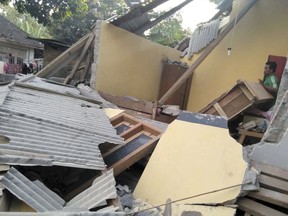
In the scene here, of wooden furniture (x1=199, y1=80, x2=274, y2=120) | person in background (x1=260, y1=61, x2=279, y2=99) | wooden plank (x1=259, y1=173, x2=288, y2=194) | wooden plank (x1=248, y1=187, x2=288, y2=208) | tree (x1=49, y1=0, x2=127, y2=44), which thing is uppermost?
tree (x1=49, y1=0, x2=127, y2=44)

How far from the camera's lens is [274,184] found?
109 inches

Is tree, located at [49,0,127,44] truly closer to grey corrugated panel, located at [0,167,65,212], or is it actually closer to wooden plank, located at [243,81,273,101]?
wooden plank, located at [243,81,273,101]

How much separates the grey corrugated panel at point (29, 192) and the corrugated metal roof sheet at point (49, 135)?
13cm

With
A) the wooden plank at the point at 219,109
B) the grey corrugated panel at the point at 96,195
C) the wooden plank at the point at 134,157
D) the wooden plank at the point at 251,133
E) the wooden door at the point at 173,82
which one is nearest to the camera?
the grey corrugated panel at the point at 96,195

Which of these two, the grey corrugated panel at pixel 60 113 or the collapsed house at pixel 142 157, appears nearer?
the collapsed house at pixel 142 157

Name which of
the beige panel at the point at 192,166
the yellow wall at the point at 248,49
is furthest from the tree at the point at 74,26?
the beige panel at the point at 192,166

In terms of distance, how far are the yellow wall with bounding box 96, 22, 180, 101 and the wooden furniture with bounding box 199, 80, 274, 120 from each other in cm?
305

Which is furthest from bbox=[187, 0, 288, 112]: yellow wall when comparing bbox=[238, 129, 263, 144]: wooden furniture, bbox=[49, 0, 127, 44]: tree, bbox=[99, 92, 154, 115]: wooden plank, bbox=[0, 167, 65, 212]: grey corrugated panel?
bbox=[49, 0, 127, 44]: tree

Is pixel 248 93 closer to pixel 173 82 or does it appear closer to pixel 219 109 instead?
pixel 219 109

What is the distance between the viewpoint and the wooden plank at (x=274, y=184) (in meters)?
2.73

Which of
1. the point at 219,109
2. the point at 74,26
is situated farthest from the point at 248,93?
the point at 74,26

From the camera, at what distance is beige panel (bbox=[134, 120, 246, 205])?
271 cm

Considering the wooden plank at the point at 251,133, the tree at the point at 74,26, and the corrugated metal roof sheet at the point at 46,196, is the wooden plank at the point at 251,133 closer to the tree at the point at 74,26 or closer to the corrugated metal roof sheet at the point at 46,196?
the corrugated metal roof sheet at the point at 46,196

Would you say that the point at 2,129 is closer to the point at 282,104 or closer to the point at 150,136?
the point at 150,136
